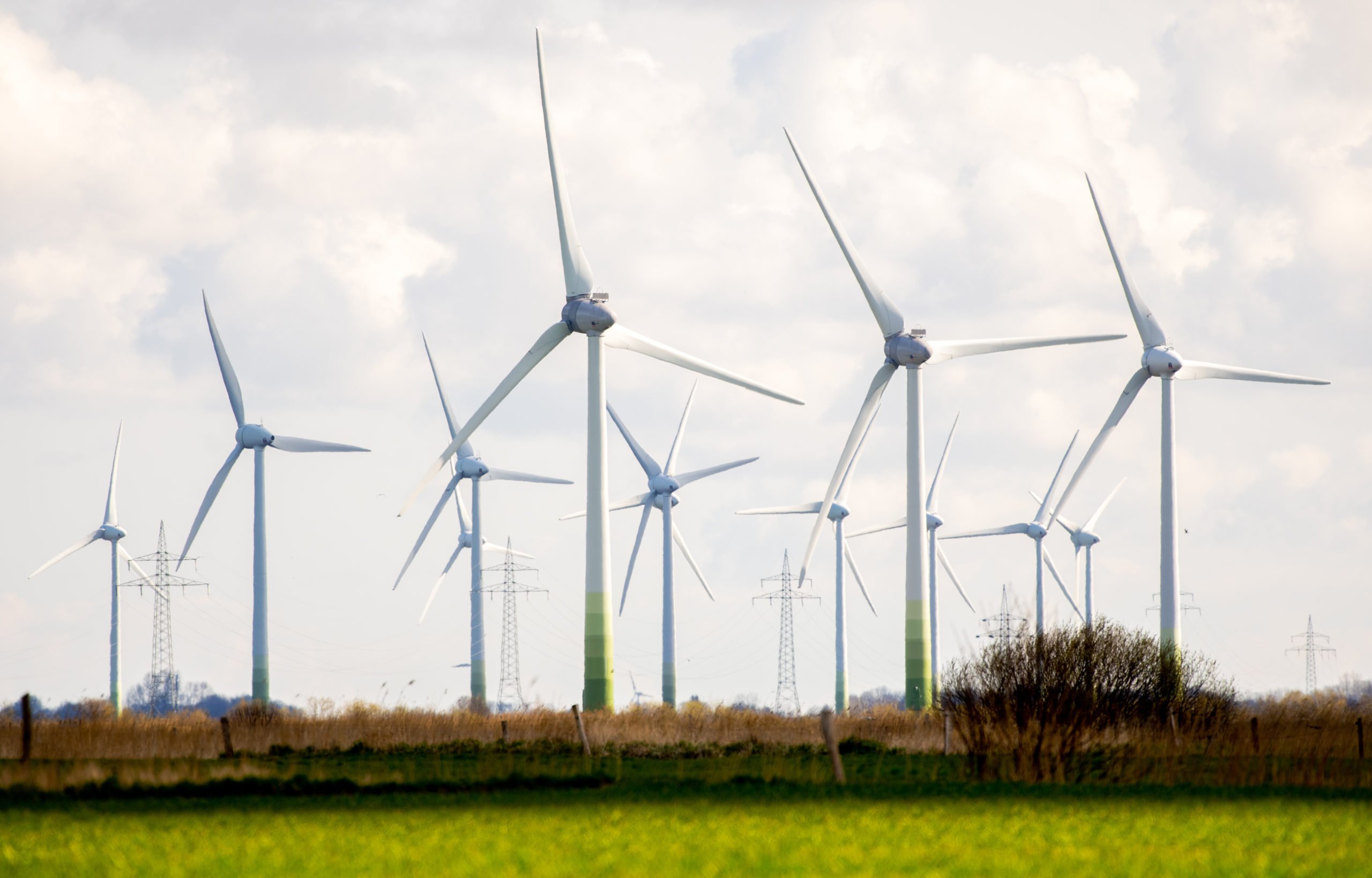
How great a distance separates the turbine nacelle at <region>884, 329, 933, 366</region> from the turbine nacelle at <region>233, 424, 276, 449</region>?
29.0 metres

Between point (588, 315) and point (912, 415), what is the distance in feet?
39.8

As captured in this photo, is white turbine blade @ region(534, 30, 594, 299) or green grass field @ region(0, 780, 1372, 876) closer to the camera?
green grass field @ region(0, 780, 1372, 876)

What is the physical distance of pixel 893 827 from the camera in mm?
25156

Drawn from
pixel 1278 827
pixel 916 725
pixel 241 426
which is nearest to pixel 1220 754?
pixel 916 725

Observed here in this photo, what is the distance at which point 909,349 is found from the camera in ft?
209

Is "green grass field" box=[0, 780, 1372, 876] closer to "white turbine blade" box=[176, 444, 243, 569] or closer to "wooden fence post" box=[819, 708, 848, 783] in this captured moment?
"wooden fence post" box=[819, 708, 848, 783]

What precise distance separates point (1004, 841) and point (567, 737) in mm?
25978

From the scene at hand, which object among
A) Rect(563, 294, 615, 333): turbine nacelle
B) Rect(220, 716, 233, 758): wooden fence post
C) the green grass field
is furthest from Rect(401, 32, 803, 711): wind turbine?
Answer: the green grass field

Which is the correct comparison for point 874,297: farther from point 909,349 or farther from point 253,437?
point 253,437

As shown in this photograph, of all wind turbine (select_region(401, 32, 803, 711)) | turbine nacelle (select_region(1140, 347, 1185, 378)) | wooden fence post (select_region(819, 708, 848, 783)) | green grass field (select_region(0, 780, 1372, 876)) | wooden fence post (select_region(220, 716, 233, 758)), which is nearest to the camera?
green grass field (select_region(0, 780, 1372, 876))

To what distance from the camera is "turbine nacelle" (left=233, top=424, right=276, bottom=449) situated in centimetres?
7688

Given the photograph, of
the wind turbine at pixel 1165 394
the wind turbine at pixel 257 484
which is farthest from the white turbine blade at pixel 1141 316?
the wind turbine at pixel 257 484

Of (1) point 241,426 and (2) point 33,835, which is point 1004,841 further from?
(1) point 241,426

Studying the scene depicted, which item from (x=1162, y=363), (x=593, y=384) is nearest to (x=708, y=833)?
(x=593, y=384)
